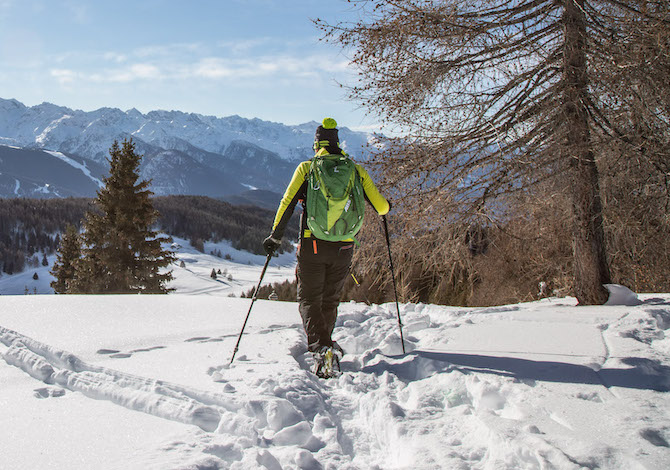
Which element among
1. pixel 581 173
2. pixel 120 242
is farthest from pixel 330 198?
pixel 120 242

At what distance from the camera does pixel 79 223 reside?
441 feet

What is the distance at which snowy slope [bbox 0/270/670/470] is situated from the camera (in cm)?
211

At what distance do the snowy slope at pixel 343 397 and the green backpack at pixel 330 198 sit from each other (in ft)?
3.84

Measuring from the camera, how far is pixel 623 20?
5152mm

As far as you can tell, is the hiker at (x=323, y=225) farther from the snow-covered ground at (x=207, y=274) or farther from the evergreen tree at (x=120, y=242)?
the snow-covered ground at (x=207, y=274)

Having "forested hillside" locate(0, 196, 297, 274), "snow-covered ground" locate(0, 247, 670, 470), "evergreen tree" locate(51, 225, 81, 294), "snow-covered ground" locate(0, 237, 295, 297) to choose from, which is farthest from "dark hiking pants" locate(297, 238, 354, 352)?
"forested hillside" locate(0, 196, 297, 274)

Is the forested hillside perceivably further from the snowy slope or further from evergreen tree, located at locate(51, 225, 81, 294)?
the snowy slope

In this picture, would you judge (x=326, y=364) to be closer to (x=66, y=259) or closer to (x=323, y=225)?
(x=323, y=225)

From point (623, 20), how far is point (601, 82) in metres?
0.85

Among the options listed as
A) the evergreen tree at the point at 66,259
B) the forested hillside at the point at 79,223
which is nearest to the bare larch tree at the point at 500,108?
the evergreen tree at the point at 66,259

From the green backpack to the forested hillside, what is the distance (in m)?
129

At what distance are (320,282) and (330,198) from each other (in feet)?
2.56

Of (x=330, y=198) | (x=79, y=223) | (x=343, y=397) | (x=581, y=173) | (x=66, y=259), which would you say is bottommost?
(x=343, y=397)

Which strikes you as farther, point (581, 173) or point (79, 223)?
point (79, 223)
